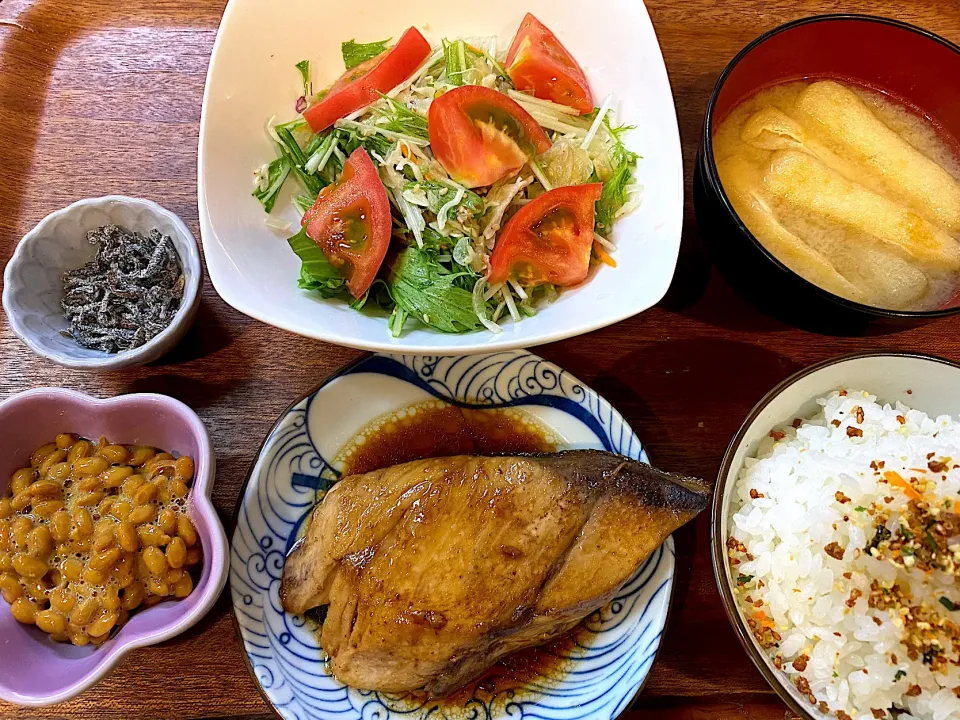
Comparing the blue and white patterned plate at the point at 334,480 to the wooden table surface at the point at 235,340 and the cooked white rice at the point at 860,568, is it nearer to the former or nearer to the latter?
the wooden table surface at the point at 235,340

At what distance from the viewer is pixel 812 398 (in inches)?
78.5

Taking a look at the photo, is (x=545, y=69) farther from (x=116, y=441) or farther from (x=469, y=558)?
(x=116, y=441)

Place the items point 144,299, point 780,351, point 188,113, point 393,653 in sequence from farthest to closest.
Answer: point 188,113 → point 780,351 → point 144,299 → point 393,653

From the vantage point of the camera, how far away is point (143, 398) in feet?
5.91

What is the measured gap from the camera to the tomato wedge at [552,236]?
1888 mm

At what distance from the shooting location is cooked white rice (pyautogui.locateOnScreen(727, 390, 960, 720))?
65.7 inches

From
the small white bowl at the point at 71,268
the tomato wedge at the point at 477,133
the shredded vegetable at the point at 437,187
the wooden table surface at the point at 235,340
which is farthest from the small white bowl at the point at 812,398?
the small white bowl at the point at 71,268

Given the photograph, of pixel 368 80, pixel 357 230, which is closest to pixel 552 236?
pixel 357 230

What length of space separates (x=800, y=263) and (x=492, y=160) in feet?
3.21

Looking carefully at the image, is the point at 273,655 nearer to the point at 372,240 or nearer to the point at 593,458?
the point at 593,458

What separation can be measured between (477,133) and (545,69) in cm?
39

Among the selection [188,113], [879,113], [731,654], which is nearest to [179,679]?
[731,654]

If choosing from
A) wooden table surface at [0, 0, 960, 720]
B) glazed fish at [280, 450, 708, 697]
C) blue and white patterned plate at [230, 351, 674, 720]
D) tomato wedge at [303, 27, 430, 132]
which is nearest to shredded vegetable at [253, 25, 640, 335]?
tomato wedge at [303, 27, 430, 132]

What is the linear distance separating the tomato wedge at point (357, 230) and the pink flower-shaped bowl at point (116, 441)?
62 cm
